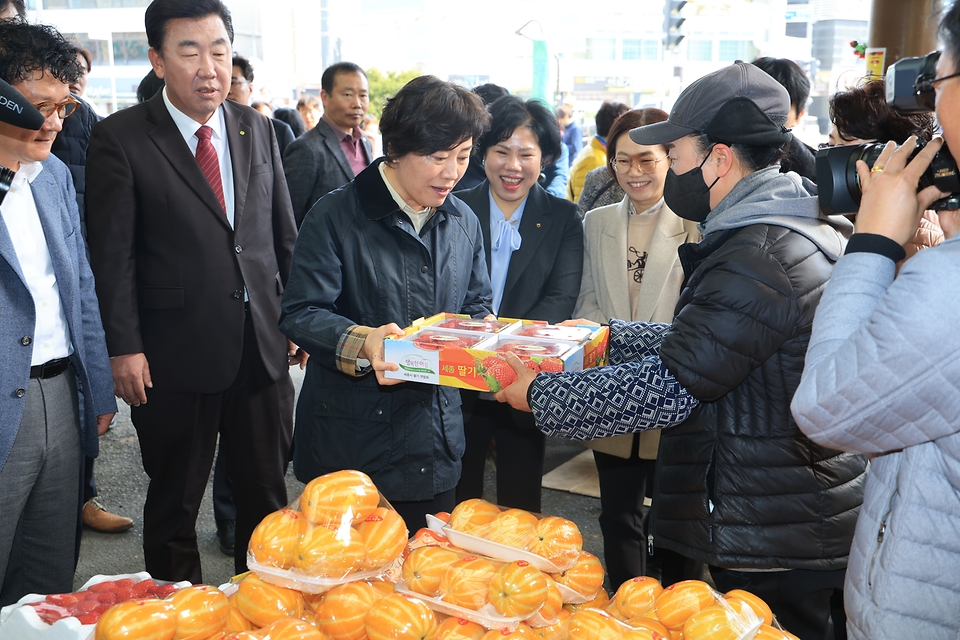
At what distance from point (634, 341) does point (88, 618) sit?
5.02 feet

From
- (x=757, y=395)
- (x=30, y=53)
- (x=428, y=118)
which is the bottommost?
(x=757, y=395)

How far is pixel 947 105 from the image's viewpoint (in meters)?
1.11

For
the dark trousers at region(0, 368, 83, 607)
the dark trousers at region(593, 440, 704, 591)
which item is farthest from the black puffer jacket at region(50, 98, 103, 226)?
the dark trousers at region(593, 440, 704, 591)

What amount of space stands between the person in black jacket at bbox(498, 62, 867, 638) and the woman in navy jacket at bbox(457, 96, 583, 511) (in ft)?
4.04

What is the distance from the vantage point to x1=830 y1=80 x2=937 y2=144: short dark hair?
6.95ft

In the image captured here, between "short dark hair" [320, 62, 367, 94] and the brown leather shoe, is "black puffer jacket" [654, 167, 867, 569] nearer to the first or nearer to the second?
the brown leather shoe

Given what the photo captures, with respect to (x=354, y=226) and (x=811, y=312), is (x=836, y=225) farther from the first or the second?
(x=354, y=226)

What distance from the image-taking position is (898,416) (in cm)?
112

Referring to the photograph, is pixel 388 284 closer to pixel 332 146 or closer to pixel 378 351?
pixel 378 351

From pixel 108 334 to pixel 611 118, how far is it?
410 cm

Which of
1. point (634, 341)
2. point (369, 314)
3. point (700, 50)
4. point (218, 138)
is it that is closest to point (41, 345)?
point (369, 314)

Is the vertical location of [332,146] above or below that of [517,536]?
above

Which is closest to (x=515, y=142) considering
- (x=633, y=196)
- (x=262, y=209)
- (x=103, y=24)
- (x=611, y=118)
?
(x=633, y=196)

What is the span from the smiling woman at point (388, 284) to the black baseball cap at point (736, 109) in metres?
0.64
